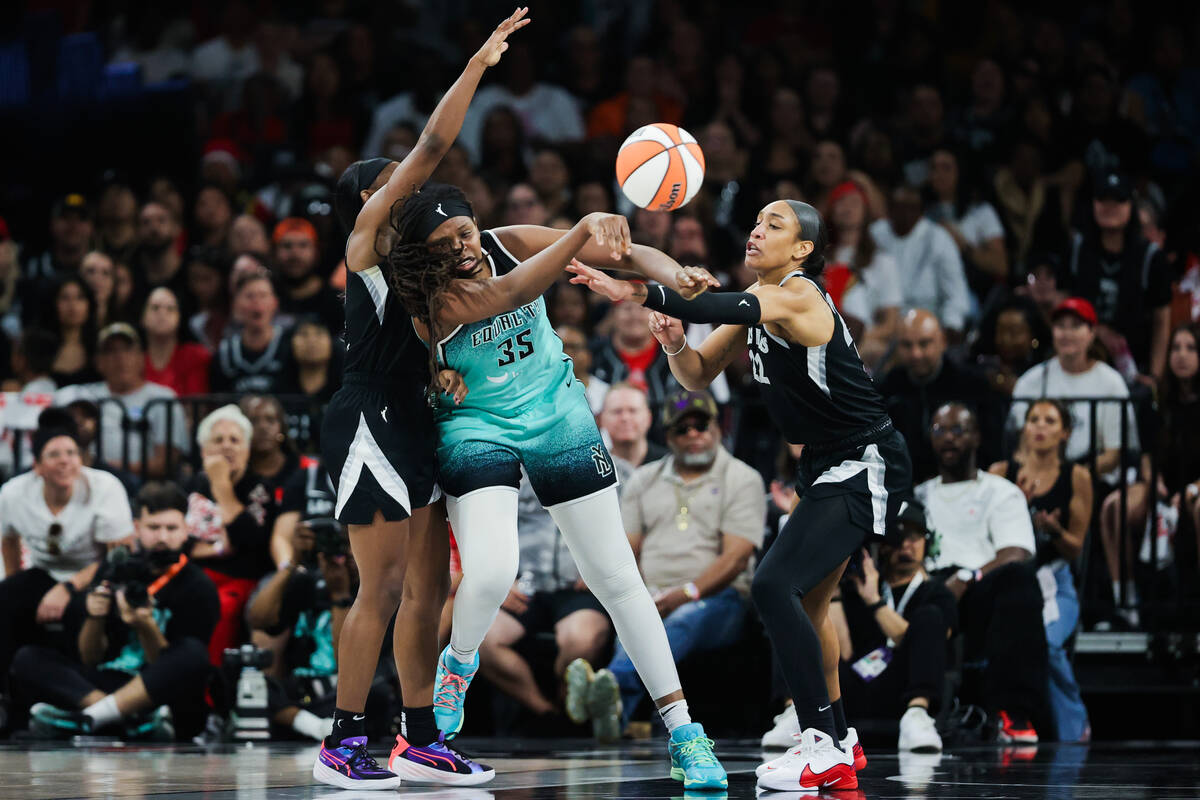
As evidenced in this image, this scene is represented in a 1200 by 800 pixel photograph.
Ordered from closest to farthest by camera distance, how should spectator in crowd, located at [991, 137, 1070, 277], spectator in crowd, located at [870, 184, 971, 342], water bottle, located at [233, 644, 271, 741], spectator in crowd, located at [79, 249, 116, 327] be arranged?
water bottle, located at [233, 644, 271, 741] → spectator in crowd, located at [870, 184, 971, 342] → spectator in crowd, located at [79, 249, 116, 327] → spectator in crowd, located at [991, 137, 1070, 277]

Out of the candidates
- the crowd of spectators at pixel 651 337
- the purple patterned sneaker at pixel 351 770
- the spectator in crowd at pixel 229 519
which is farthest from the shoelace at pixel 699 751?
the spectator in crowd at pixel 229 519

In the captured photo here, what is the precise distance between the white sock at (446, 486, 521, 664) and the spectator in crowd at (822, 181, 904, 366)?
218 inches

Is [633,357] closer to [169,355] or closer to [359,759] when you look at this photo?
[169,355]

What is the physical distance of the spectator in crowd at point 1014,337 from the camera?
34.6 ft

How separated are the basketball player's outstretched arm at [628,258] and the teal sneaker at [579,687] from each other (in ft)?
9.46

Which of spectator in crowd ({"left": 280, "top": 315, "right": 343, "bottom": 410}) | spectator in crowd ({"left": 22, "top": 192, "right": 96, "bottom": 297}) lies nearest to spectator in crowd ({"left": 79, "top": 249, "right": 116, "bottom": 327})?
spectator in crowd ({"left": 22, "top": 192, "right": 96, "bottom": 297})

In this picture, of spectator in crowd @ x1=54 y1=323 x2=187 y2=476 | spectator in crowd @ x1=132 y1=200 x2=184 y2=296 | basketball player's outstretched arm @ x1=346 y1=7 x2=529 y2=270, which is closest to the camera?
basketball player's outstretched arm @ x1=346 y1=7 x2=529 y2=270

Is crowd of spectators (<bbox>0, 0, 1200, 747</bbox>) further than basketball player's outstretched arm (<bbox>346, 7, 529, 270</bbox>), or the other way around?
crowd of spectators (<bbox>0, 0, 1200, 747</bbox>)

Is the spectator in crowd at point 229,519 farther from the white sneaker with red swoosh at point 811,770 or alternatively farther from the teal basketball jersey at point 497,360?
Answer: the white sneaker with red swoosh at point 811,770

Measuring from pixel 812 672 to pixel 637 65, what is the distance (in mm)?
8707

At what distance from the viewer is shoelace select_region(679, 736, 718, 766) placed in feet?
19.3

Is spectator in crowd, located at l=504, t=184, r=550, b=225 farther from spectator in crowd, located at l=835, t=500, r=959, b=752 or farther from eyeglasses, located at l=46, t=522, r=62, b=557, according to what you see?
spectator in crowd, located at l=835, t=500, r=959, b=752

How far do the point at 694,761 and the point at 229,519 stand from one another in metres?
4.52

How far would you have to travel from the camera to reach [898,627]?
8.53 m
